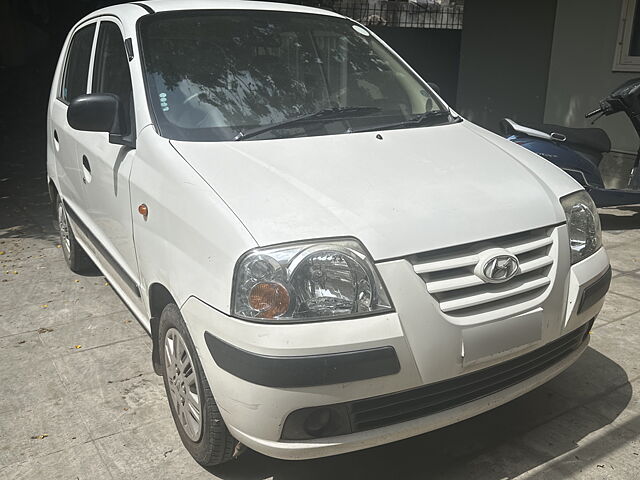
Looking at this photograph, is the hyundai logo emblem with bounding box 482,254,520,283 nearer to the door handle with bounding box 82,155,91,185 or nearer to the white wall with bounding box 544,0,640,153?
the door handle with bounding box 82,155,91,185

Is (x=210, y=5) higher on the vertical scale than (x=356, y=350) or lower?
higher

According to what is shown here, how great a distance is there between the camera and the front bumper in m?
2.15

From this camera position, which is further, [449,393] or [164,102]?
[164,102]

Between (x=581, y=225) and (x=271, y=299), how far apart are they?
1.41 m

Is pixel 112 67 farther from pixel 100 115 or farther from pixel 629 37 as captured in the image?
pixel 629 37

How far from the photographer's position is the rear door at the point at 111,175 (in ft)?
10.4

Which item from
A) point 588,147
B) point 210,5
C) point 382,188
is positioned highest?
point 210,5

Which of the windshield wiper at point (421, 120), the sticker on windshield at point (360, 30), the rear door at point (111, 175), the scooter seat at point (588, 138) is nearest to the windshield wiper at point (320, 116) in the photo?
the windshield wiper at point (421, 120)

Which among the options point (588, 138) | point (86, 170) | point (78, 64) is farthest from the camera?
point (588, 138)

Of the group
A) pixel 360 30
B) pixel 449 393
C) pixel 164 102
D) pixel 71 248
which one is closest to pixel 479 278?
pixel 449 393

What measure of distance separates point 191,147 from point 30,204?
17.4ft

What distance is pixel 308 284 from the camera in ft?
7.30

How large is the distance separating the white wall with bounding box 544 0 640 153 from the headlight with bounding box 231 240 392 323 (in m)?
5.85

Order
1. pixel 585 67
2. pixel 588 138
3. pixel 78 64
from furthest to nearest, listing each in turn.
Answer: pixel 585 67 < pixel 588 138 < pixel 78 64
